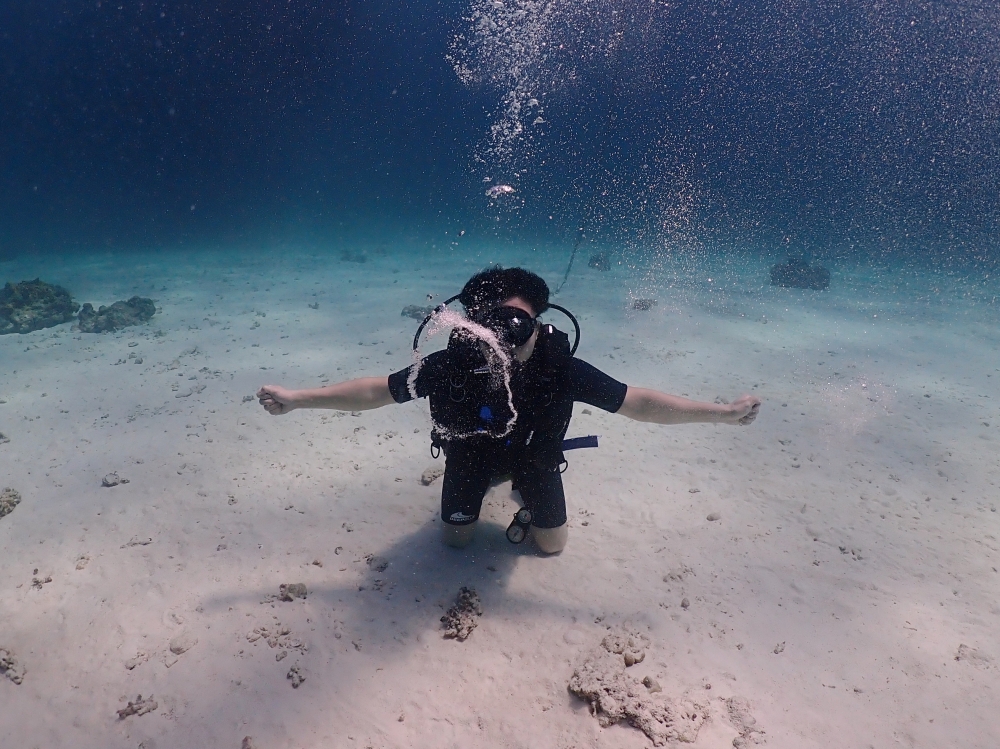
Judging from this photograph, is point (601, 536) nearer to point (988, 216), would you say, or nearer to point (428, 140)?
point (988, 216)

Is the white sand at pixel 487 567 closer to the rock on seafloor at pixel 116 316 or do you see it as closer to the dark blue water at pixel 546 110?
the rock on seafloor at pixel 116 316

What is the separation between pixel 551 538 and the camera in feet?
12.8

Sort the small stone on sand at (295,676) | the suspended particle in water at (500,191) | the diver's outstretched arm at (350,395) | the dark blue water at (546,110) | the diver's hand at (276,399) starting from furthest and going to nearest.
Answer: the suspended particle in water at (500,191) < the dark blue water at (546,110) < the diver's outstretched arm at (350,395) < the diver's hand at (276,399) < the small stone on sand at (295,676)

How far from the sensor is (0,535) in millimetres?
4344

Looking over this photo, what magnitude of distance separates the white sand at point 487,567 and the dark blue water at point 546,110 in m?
13.4

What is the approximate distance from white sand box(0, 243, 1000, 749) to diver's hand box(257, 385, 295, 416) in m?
1.57

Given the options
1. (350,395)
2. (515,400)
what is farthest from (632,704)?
(350,395)

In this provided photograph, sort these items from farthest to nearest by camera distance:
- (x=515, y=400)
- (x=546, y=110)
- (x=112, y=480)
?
(x=546, y=110) → (x=112, y=480) → (x=515, y=400)

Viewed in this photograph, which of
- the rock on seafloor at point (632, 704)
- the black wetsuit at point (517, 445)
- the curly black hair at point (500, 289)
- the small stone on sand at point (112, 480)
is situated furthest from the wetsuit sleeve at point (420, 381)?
the small stone on sand at point (112, 480)

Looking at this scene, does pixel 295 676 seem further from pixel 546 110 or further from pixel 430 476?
pixel 546 110

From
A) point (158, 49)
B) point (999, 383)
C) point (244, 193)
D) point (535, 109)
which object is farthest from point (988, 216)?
point (244, 193)

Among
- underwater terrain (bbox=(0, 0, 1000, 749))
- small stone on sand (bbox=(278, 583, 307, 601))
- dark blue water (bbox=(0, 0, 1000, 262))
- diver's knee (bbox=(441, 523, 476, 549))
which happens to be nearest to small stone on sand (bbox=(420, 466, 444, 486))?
underwater terrain (bbox=(0, 0, 1000, 749))

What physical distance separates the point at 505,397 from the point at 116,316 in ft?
43.1

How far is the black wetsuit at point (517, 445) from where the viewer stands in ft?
10.4
